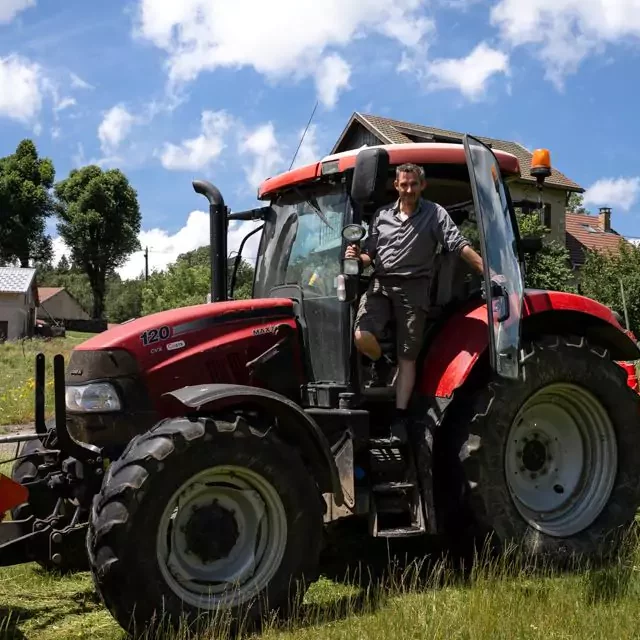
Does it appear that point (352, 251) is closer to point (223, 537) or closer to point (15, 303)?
point (223, 537)

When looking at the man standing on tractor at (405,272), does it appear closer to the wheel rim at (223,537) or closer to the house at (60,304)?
the wheel rim at (223,537)

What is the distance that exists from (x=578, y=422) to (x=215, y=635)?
9.37 feet

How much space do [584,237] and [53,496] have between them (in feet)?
119

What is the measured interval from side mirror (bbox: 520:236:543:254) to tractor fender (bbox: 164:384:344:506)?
1.88 metres

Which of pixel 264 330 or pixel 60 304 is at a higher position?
pixel 60 304

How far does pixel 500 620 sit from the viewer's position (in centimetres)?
389

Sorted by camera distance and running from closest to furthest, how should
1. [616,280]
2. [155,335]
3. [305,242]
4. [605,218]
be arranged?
[155,335] → [305,242] → [616,280] → [605,218]

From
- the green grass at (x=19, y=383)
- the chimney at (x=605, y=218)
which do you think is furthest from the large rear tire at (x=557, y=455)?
the chimney at (x=605, y=218)

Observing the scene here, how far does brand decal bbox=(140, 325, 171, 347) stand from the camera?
183 inches

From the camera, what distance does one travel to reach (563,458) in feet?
18.1

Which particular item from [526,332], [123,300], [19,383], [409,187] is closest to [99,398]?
[409,187]

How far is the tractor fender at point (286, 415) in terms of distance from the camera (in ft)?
13.9

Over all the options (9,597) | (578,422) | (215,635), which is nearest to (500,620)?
(215,635)

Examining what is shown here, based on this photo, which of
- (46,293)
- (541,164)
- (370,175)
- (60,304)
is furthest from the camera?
(46,293)
